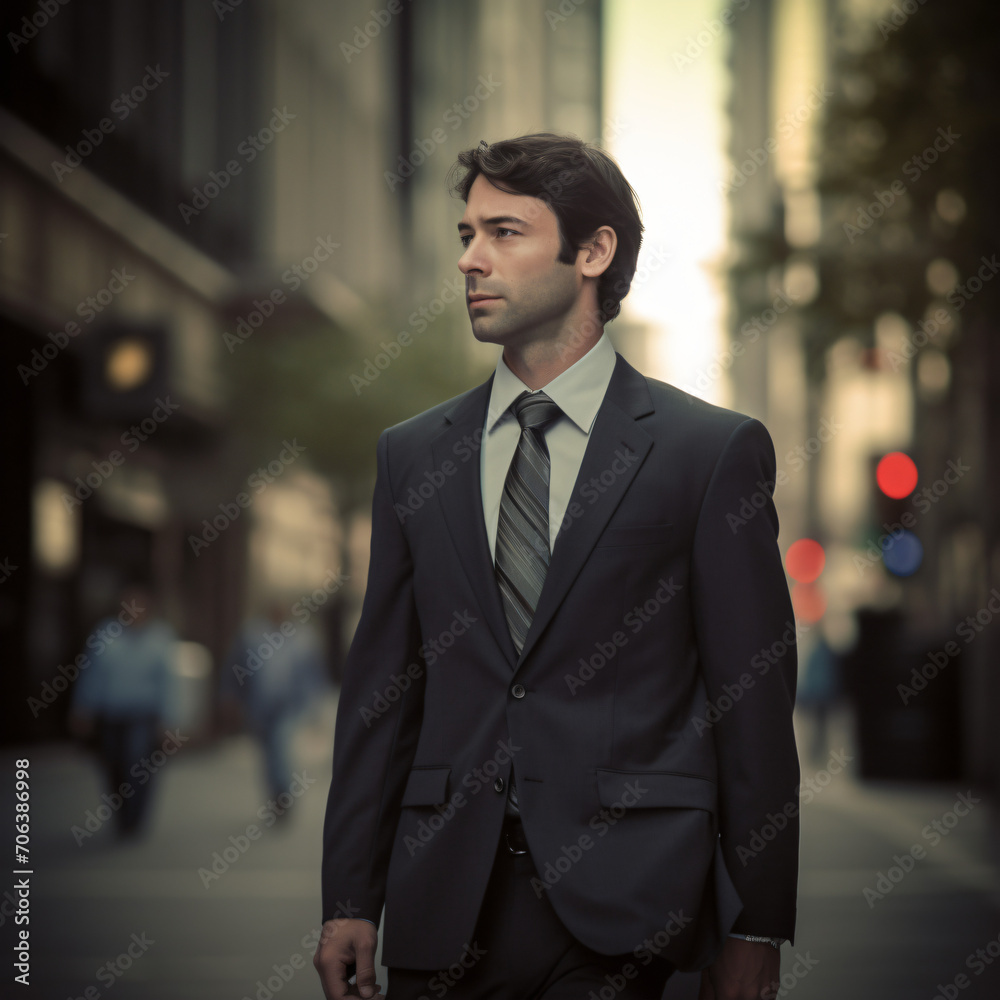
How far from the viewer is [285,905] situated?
322 inches

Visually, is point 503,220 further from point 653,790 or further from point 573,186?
point 653,790

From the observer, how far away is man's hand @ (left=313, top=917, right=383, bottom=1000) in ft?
8.06

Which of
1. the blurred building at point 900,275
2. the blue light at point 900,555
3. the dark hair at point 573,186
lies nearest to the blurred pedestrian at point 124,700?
the blurred building at point 900,275

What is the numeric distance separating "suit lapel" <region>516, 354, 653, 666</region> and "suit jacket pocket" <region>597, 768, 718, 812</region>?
0.27m

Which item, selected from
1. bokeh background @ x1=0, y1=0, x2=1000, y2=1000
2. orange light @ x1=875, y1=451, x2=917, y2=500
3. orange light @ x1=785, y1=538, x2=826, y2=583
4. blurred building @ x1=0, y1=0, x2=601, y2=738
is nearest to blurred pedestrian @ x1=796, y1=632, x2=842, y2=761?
bokeh background @ x1=0, y1=0, x2=1000, y2=1000

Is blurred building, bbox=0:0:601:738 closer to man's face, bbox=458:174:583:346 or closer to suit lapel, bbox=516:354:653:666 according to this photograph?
man's face, bbox=458:174:583:346

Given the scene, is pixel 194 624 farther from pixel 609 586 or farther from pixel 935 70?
pixel 609 586

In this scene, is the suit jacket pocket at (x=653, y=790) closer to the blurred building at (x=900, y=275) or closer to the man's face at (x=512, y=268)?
the man's face at (x=512, y=268)

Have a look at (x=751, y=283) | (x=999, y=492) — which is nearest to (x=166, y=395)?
(x=751, y=283)

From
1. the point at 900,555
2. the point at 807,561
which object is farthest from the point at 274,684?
the point at 807,561

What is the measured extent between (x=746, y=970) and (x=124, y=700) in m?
9.79

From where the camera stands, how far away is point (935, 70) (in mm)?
11875

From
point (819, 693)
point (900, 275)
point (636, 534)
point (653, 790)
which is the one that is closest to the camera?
point (653, 790)

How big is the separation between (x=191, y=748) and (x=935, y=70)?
1360cm
